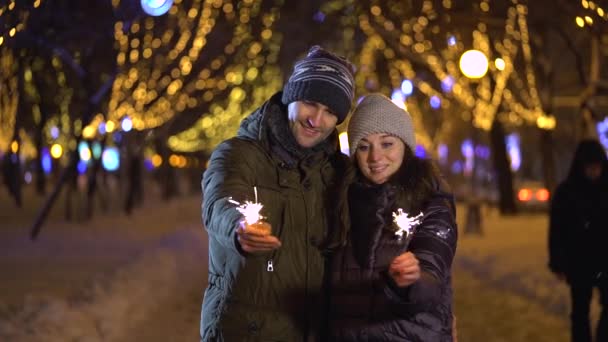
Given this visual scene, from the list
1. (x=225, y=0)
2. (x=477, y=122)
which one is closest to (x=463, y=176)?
(x=477, y=122)

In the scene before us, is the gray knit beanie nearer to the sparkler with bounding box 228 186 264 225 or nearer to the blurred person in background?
the sparkler with bounding box 228 186 264 225

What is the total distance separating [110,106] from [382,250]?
16.2 m

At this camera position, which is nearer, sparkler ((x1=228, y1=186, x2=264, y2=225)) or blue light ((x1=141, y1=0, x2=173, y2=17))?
sparkler ((x1=228, y1=186, x2=264, y2=225))

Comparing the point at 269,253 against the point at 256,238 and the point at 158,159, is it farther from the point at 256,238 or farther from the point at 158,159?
the point at 158,159

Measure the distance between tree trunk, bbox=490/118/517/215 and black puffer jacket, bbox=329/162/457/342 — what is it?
24705 millimetres

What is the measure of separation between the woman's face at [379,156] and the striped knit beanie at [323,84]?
18cm

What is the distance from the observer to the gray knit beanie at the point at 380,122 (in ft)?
12.5

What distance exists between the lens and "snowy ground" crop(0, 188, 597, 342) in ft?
26.8

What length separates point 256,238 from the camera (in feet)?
9.75

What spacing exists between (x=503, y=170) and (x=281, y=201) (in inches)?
997

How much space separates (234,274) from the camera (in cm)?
352

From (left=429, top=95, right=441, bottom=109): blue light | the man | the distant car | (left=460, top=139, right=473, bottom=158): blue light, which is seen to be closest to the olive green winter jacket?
the man

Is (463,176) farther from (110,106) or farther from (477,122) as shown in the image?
(110,106)

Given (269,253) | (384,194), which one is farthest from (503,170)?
(269,253)
